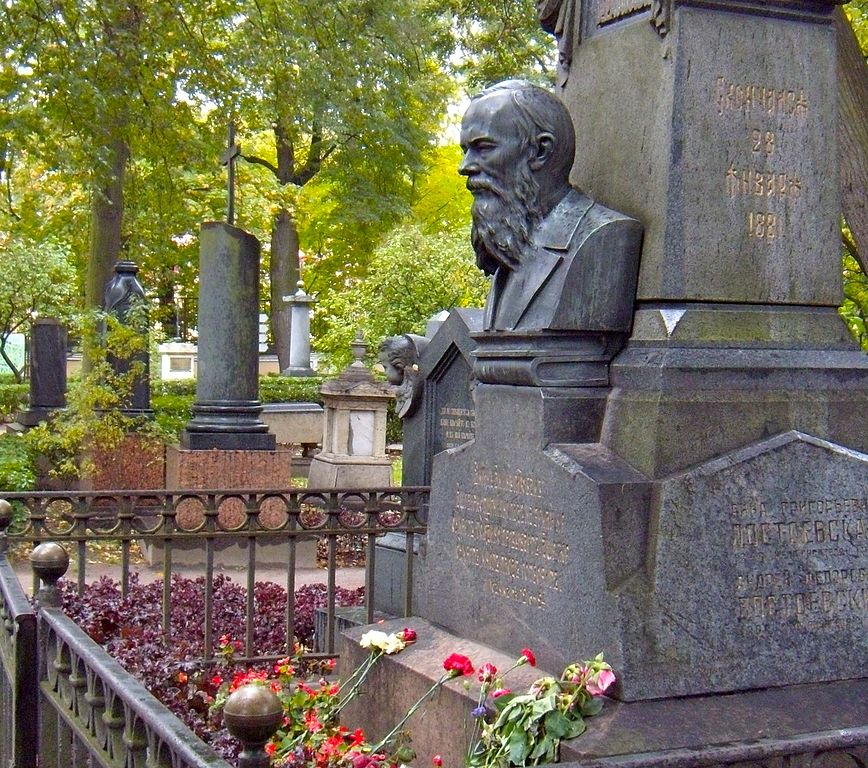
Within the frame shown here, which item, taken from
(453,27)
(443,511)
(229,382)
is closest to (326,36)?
(453,27)

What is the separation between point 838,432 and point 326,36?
11729 millimetres

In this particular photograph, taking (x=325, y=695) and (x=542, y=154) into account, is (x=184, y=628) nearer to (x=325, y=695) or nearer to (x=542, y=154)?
(x=325, y=695)

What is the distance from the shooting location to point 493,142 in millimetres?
4539

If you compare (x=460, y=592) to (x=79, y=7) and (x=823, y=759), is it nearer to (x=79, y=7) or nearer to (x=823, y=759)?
(x=823, y=759)

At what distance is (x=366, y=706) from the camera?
494 centimetres

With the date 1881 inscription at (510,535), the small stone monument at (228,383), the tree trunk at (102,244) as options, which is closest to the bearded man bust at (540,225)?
the date 1881 inscription at (510,535)

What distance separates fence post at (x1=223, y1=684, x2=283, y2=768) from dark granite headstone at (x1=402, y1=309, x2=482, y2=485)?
7.06 meters

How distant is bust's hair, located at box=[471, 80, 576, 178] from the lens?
178 inches

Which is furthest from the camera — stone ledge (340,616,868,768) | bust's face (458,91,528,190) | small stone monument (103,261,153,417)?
small stone monument (103,261,153,417)

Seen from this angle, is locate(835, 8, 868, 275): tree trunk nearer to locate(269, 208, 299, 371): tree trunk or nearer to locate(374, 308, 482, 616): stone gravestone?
locate(374, 308, 482, 616): stone gravestone

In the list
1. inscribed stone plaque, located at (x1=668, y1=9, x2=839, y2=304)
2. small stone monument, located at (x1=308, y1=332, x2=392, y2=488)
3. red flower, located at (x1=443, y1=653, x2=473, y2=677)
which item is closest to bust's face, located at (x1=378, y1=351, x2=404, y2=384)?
inscribed stone plaque, located at (x1=668, y1=9, x2=839, y2=304)

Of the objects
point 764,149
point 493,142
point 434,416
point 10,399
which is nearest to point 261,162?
point 10,399

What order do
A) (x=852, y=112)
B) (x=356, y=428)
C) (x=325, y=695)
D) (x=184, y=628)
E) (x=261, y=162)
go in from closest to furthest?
(x=325, y=695) < (x=852, y=112) < (x=184, y=628) < (x=356, y=428) < (x=261, y=162)

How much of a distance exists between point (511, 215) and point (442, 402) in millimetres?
5640
